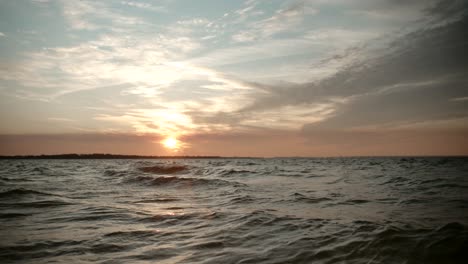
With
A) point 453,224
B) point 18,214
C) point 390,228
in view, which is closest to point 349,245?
point 390,228

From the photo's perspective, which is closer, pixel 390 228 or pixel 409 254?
pixel 409 254

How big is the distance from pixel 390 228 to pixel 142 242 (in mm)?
5121

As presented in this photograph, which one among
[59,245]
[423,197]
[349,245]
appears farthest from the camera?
[423,197]

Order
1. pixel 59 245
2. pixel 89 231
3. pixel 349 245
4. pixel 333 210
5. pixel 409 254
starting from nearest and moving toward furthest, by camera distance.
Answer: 1. pixel 409 254
2. pixel 349 245
3. pixel 59 245
4. pixel 89 231
5. pixel 333 210

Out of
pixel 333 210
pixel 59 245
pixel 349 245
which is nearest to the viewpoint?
pixel 349 245

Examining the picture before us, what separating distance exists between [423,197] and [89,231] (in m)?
11.3

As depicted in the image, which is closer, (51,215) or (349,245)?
(349,245)

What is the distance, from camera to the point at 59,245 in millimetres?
6020

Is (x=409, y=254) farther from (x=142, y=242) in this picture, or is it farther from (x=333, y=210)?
(x=142, y=242)

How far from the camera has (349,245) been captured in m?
5.52

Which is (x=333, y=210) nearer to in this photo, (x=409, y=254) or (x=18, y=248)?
(x=409, y=254)

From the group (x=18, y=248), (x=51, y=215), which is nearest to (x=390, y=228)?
(x=18, y=248)

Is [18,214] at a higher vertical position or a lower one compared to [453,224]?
lower

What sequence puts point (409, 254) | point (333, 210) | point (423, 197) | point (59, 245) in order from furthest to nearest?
point (423, 197) < point (333, 210) < point (59, 245) < point (409, 254)
